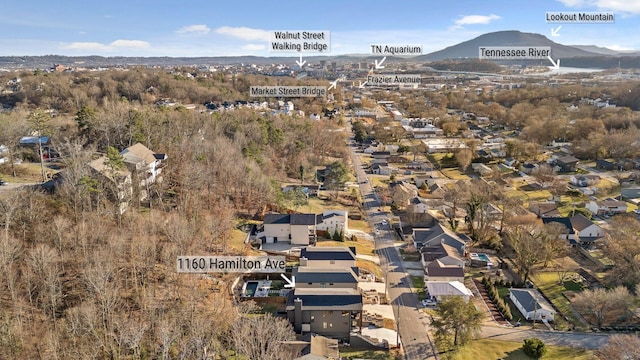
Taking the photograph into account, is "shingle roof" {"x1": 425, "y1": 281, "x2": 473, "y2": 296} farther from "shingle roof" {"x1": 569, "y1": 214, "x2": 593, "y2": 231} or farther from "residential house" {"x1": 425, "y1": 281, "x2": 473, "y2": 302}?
"shingle roof" {"x1": 569, "y1": 214, "x2": 593, "y2": 231}

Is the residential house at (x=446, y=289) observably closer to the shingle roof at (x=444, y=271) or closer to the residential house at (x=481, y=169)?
the shingle roof at (x=444, y=271)

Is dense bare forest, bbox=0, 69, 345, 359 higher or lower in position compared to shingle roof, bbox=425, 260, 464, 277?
higher

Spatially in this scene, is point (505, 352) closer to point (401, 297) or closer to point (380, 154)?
point (401, 297)

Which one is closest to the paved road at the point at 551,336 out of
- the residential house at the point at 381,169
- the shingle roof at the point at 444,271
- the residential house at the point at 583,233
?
the shingle roof at the point at 444,271

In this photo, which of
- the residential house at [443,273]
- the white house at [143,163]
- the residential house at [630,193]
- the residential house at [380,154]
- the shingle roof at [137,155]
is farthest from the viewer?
the residential house at [380,154]

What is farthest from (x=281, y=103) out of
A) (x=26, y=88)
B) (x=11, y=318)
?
(x=11, y=318)

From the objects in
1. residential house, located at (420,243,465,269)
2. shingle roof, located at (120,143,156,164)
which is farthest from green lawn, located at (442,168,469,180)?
shingle roof, located at (120,143,156,164)

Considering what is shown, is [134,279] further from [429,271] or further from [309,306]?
[429,271]
